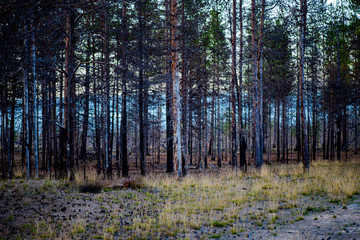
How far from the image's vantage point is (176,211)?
24.7ft

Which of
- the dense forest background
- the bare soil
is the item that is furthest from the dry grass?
the dense forest background

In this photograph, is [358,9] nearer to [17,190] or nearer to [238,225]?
[238,225]

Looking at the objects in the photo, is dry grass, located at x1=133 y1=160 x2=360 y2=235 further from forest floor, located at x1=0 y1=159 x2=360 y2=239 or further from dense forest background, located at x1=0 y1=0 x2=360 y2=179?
dense forest background, located at x1=0 y1=0 x2=360 y2=179

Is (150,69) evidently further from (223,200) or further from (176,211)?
(176,211)

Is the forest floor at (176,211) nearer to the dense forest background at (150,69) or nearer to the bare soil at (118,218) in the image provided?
the bare soil at (118,218)

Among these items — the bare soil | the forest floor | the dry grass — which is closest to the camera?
the bare soil

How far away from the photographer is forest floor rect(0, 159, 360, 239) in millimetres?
5684

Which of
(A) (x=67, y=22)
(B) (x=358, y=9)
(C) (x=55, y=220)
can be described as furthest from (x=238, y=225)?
(B) (x=358, y=9)

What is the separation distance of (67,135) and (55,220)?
15.8ft

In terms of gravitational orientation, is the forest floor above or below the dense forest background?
below

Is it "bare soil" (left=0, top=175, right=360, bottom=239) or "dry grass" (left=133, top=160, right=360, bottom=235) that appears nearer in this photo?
"bare soil" (left=0, top=175, right=360, bottom=239)

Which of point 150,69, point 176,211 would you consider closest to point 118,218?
point 176,211

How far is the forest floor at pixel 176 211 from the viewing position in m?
5.68

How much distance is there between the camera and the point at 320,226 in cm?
618
